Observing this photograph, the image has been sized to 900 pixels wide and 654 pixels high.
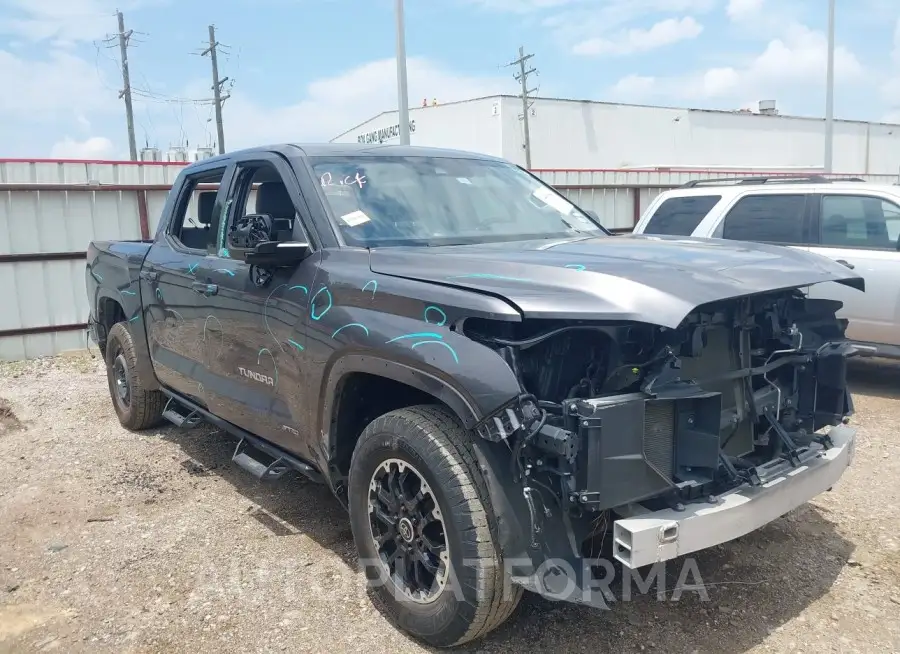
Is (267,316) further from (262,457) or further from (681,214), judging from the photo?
(681,214)

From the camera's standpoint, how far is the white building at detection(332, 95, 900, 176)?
142 feet

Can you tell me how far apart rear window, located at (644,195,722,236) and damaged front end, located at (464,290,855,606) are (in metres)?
4.76

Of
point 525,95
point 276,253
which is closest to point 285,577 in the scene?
point 276,253

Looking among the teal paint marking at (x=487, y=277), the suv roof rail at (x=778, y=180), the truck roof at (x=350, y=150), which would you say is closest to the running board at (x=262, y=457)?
the teal paint marking at (x=487, y=277)

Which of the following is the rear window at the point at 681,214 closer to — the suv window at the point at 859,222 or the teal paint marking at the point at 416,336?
the suv window at the point at 859,222

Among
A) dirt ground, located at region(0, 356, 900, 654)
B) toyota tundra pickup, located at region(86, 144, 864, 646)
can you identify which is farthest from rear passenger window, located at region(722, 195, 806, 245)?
toyota tundra pickup, located at region(86, 144, 864, 646)

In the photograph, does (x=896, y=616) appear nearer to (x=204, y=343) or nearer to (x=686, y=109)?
(x=204, y=343)

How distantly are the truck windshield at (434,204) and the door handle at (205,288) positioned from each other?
0.95 m

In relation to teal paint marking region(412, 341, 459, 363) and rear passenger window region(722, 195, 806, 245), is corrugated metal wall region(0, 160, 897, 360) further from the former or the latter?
teal paint marking region(412, 341, 459, 363)

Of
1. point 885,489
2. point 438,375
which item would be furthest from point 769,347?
point 885,489

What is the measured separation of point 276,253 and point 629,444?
1.81 m

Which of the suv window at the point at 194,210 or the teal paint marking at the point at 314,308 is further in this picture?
the suv window at the point at 194,210

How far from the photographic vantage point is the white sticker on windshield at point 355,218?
3.68m

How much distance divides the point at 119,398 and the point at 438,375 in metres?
4.50
